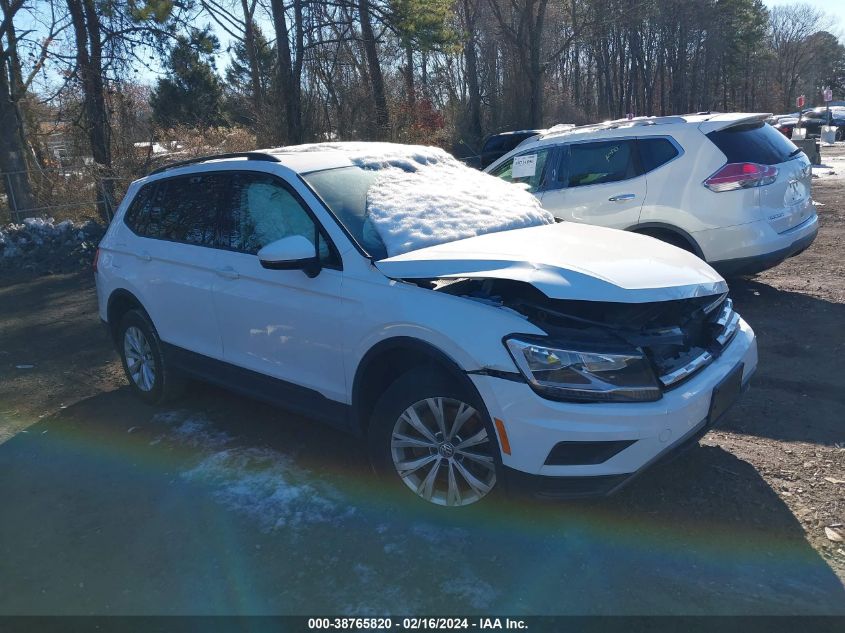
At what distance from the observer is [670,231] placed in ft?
22.9

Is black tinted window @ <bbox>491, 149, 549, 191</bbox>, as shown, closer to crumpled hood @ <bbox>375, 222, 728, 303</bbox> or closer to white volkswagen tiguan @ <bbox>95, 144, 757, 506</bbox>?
white volkswagen tiguan @ <bbox>95, 144, 757, 506</bbox>

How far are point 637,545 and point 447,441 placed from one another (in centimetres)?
103

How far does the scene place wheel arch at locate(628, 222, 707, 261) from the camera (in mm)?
6805

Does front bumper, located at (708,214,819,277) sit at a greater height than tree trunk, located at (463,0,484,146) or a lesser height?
lesser

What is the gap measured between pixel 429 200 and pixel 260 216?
109cm

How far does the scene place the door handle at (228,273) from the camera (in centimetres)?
444

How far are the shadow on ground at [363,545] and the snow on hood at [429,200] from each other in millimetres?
1484

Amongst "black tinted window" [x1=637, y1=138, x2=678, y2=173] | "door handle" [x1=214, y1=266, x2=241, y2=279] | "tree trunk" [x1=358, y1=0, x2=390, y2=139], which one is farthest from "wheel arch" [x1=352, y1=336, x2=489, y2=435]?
"tree trunk" [x1=358, y1=0, x2=390, y2=139]

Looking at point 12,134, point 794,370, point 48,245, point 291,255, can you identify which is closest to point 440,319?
point 291,255

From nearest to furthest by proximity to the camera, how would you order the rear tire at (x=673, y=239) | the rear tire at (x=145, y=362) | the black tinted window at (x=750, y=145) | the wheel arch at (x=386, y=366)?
1. the wheel arch at (x=386, y=366)
2. the rear tire at (x=145, y=362)
3. the black tinted window at (x=750, y=145)
4. the rear tire at (x=673, y=239)

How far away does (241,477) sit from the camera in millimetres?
→ 4219

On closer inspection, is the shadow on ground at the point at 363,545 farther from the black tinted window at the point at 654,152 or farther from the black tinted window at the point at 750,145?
the black tinted window at the point at 654,152

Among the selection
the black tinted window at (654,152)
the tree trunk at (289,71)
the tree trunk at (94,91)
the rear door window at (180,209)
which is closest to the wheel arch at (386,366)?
the rear door window at (180,209)

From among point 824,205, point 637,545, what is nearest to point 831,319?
point 637,545
